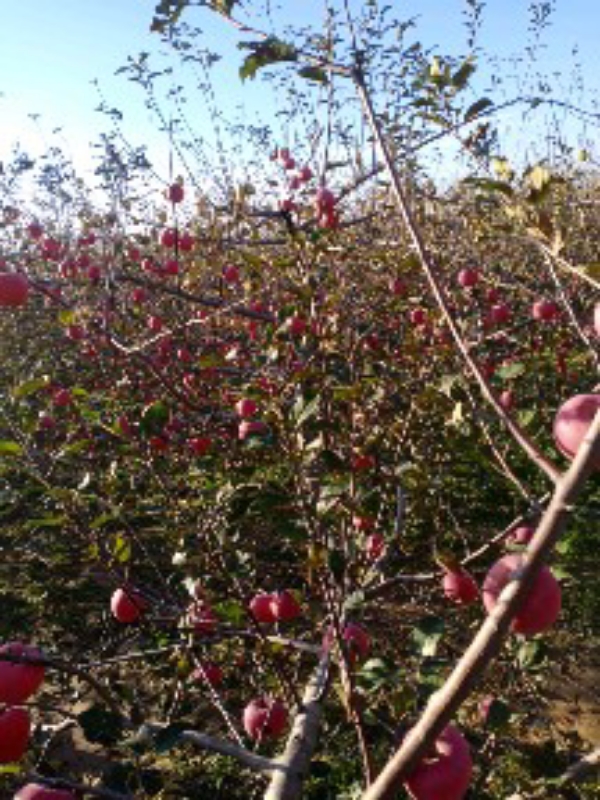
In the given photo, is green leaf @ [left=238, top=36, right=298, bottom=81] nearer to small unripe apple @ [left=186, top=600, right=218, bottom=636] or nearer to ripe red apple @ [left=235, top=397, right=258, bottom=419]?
small unripe apple @ [left=186, top=600, right=218, bottom=636]

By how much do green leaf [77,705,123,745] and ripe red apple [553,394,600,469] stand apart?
1.11 meters

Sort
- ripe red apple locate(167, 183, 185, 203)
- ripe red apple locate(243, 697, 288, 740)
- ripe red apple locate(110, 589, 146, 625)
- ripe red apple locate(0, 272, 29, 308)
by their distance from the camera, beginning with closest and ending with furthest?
ripe red apple locate(243, 697, 288, 740)
ripe red apple locate(110, 589, 146, 625)
ripe red apple locate(0, 272, 29, 308)
ripe red apple locate(167, 183, 185, 203)

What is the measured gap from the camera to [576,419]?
Result: 112 cm

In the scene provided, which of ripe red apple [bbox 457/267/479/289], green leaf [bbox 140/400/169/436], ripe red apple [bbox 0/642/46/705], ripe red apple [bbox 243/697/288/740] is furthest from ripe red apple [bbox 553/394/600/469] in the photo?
ripe red apple [bbox 457/267/479/289]

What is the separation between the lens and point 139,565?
4016 mm

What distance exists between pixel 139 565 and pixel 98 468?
0.53m

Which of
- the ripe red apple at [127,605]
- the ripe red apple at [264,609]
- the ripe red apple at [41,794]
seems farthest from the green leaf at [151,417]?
the ripe red apple at [41,794]

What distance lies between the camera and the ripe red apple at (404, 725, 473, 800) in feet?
3.70

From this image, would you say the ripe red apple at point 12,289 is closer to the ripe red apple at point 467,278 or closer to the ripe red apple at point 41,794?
the ripe red apple at point 41,794

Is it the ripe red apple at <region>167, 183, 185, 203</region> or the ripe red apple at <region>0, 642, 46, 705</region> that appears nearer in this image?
the ripe red apple at <region>0, 642, 46, 705</region>

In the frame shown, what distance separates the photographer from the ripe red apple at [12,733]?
1525mm

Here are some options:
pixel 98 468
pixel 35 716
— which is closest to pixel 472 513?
pixel 98 468

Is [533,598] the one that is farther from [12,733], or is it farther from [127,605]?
[127,605]

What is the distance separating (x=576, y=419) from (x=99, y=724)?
1.30 metres
